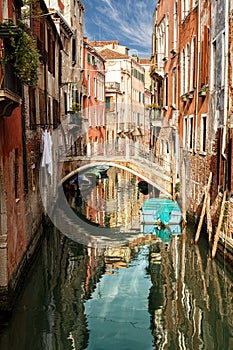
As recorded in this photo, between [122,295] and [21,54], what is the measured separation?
457 cm

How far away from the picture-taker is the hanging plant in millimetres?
5998

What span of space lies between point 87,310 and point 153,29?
17737mm

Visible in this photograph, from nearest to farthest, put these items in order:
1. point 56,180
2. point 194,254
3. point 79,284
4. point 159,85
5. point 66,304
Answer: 1. point 66,304
2. point 79,284
3. point 194,254
4. point 56,180
5. point 159,85

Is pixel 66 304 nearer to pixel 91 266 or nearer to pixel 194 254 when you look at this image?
pixel 91 266

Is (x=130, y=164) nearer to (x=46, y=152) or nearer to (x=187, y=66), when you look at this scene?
(x=187, y=66)

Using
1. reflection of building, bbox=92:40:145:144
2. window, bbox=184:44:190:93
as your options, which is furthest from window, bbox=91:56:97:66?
window, bbox=184:44:190:93

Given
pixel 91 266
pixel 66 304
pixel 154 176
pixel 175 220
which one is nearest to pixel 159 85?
pixel 154 176

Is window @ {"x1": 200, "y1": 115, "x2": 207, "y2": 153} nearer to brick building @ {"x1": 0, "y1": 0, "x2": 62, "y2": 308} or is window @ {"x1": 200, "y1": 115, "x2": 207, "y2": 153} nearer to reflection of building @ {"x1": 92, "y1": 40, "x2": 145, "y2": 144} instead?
brick building @ {"x1": 0, "y1": 0, "x2": 62, "y2": 308}

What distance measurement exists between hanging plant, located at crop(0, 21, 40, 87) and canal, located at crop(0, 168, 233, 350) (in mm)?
3611

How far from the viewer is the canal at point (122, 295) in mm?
6594

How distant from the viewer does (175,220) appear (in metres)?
13.1

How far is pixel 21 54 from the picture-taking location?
6.28 metres

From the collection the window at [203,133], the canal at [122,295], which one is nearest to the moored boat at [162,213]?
the canal at [122,295]

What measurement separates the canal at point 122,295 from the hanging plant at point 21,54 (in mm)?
3611
